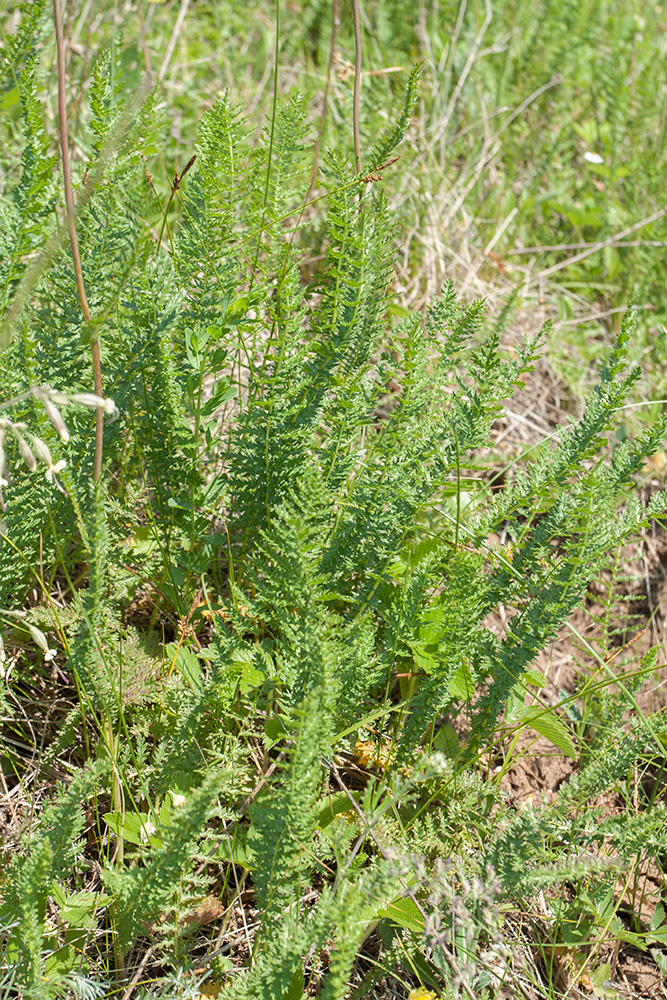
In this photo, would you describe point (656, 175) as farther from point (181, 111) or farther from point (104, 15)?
point (104, 15)

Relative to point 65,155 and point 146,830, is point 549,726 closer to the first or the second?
point 146,830

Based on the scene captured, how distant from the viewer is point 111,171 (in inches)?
73.0

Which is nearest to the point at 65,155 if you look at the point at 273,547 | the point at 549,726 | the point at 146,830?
the point at 273,547

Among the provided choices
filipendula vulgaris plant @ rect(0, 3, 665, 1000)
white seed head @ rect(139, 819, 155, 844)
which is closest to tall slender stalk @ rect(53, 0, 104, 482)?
filipendula vulgaris plant @ rect(0, 3, 665, 1000)

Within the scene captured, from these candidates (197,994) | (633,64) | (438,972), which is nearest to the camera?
(197,994)

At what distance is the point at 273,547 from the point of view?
1.85 meters

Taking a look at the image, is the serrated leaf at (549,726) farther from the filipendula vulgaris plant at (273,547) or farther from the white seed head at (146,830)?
the white seed head at (146,830)

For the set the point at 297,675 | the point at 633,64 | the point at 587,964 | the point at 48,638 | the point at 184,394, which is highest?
the point at 633,64

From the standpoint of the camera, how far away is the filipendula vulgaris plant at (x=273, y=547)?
5.41ft

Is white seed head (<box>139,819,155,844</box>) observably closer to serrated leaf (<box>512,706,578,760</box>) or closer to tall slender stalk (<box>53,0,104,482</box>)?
tall slender stalk (<box>53,0,104,482</box>)

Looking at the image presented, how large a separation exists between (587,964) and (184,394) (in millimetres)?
1639

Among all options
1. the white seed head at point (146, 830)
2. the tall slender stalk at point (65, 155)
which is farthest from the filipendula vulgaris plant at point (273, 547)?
the tall slender stalk at point (65, 155)

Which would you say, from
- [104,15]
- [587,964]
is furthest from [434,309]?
[104,15]

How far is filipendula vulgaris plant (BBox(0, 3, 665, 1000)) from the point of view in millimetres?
1649
